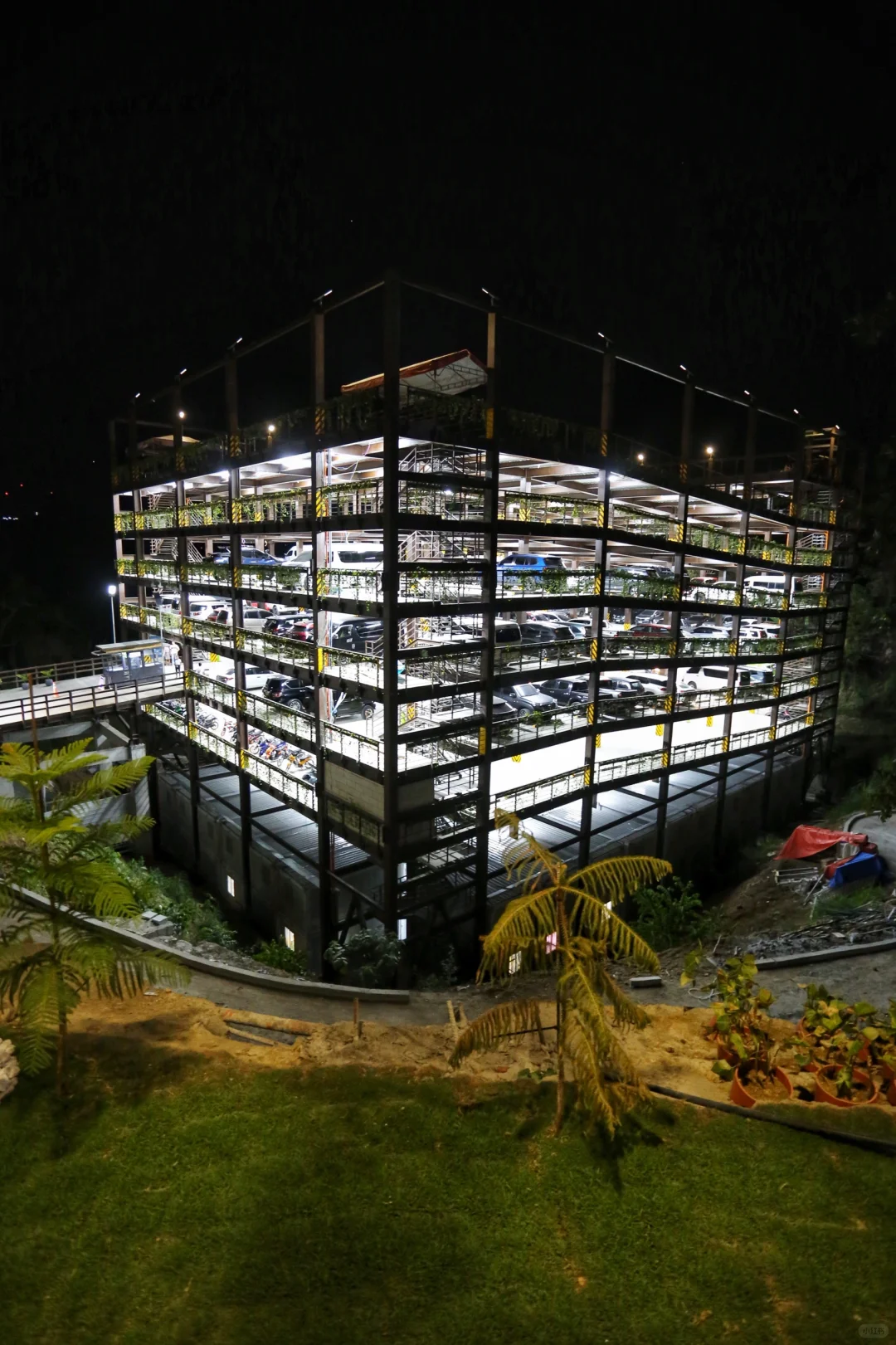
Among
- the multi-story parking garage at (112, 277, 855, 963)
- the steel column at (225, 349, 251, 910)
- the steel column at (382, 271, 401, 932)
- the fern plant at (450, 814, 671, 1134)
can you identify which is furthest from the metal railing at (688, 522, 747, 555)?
the fern plant at (450, 814, 671, 1134)

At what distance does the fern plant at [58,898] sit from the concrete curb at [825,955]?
39.2 ft

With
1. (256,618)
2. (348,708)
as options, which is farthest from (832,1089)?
(256,618)

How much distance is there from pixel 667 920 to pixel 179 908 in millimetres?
14848

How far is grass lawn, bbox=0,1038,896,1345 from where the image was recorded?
5223 mm

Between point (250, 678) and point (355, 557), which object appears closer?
point (355, 557)

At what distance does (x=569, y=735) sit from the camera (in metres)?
21.5

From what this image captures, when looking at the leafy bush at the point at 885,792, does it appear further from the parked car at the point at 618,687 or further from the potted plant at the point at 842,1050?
the potted plant at the point at 842,1050

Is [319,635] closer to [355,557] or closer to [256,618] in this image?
[355,557]

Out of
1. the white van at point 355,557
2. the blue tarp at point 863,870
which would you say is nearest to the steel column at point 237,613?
the white van at point 355,557

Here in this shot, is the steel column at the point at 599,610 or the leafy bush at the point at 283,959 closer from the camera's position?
the leafy bush at the point at 283,959

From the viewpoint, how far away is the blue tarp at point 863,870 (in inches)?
791

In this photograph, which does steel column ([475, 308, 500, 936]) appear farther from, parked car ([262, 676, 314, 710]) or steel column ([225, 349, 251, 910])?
steel column ([225, 349, 251, 910])

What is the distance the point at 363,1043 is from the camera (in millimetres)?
8766

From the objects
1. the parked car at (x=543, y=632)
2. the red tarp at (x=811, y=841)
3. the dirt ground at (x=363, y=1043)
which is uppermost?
the parked car at (x=543, y=632)
